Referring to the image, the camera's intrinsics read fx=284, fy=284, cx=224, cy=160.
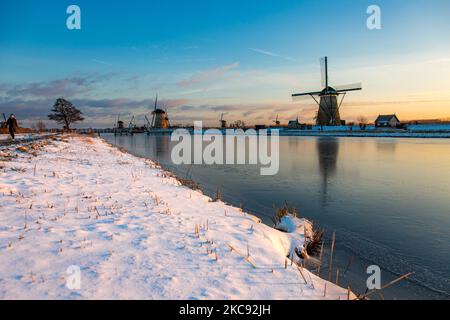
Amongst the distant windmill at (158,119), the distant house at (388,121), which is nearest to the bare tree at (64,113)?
the distant windmill at (158,119)

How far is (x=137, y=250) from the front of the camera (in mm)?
4156

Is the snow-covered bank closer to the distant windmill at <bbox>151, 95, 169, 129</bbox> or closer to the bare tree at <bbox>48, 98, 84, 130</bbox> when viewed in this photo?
the bare tree at <bbox>48, 98, 84, 130</bbox>

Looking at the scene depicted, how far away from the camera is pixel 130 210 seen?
20.5 ft

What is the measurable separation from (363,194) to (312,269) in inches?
264

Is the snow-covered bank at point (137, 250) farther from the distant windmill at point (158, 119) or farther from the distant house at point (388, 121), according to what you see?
the distant windmill at point (158, 119)

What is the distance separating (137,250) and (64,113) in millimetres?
66761

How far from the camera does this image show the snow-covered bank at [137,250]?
321 centimetres

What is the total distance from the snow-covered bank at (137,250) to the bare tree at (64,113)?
62.0 m

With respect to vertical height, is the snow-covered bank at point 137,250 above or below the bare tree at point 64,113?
below

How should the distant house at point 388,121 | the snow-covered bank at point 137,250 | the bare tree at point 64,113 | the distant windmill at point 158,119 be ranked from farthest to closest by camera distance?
the distant windmill at point 158,119 < the distant house at point 388,121 < the bare tree at point 64,113 < the snow-covered bank at point 137,250
